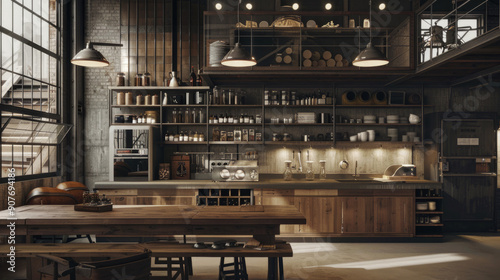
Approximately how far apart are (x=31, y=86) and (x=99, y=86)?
1466 mm

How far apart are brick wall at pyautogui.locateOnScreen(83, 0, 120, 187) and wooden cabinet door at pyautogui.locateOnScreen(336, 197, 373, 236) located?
4595 millimetres

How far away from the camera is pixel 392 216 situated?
6.78 metres

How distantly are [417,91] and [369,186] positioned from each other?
241 centimetres

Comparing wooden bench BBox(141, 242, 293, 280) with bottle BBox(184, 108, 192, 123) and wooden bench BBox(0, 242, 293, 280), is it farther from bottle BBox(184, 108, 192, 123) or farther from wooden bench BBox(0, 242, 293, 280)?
bottle BBox(184, 108, 192, 123)

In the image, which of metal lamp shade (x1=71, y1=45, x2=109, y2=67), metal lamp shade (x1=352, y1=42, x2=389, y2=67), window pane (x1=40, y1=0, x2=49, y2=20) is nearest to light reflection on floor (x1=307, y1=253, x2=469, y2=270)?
metal lamp shade (x1=352, y1=42, x2=389, y2=67)

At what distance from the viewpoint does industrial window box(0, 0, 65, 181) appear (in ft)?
19.0

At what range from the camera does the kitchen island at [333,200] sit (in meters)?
6.77

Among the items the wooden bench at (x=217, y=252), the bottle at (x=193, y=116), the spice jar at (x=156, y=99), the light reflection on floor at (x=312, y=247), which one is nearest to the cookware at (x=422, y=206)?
the light reflection on floor at (x=312, y=247)

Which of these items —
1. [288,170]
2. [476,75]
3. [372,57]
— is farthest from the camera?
[288,170]

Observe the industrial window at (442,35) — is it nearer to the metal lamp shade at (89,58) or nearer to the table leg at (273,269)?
the table leg at (273,269)

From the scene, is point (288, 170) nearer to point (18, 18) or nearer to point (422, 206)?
point (422, 206)

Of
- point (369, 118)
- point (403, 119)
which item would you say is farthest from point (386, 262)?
point (403, 119)

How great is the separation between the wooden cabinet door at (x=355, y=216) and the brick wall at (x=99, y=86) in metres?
4.60

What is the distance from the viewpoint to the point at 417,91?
7.84 meters
